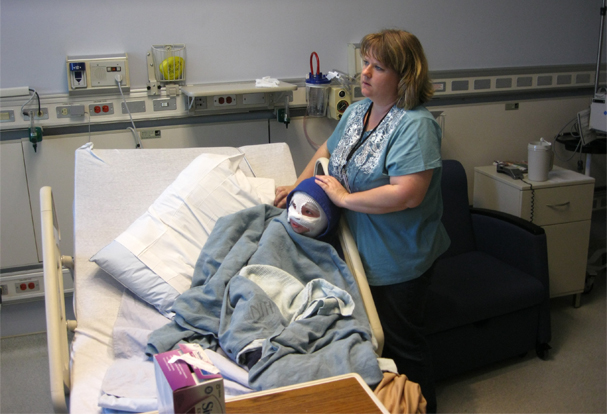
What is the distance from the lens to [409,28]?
2.95 meters

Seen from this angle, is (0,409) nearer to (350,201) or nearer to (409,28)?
(350,201)

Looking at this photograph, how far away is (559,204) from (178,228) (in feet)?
6.42

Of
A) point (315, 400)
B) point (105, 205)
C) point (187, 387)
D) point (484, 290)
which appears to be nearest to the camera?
point (187, 387)

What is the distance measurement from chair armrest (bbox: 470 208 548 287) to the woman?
82 cm

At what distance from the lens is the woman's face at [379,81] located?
1616mm

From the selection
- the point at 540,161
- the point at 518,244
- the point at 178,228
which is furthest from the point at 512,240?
the point at 178,228

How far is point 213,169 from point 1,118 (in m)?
1.14

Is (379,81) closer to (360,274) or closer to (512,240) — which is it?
(360,274)

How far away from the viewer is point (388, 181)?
5.39ft

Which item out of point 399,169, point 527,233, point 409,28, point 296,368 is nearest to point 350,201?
point 399,169

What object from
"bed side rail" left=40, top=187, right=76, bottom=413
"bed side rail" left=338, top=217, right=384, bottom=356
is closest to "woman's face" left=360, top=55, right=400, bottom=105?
"bed side rail" left=338, top=217, right=384, bottom=356

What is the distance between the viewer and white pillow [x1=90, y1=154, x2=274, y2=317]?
5.62ft

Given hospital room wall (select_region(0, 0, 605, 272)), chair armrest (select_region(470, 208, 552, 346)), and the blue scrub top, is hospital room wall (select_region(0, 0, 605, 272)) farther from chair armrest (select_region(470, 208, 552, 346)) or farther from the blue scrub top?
the blue scrub top

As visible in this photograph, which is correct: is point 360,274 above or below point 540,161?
below
